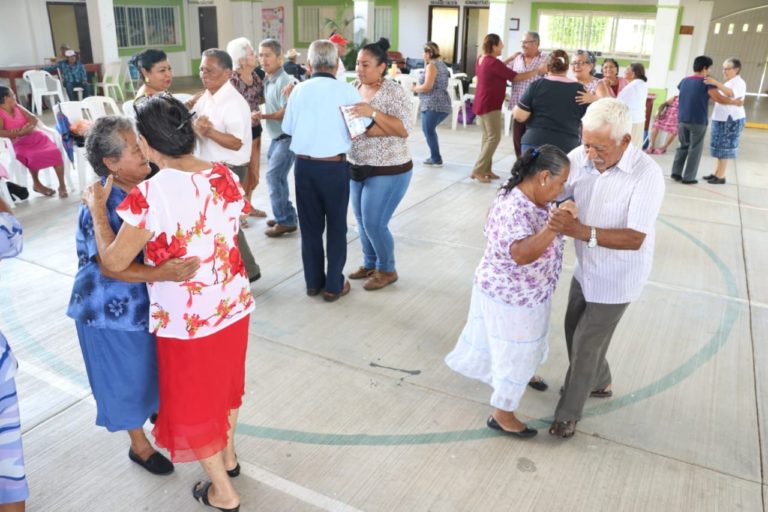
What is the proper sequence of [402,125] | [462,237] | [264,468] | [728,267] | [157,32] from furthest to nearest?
[157,32] → [462,237] → [728,267] → [402,125] → [264,468]

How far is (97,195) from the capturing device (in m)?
2.03

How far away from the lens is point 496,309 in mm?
2609

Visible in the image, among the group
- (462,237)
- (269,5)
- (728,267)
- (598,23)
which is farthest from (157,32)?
(728,267)

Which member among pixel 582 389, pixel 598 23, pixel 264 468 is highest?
pixel 598 23

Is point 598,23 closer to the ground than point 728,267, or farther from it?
farther from it

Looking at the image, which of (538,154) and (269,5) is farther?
(269,5)

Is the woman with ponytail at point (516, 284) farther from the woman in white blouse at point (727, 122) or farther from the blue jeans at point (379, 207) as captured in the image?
the woman in white blouse at point (727, 122)

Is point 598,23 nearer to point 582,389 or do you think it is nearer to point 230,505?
point 582,389

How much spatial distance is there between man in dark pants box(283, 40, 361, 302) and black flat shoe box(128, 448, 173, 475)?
1.79m

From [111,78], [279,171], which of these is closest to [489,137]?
[279,171]

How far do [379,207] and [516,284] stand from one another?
174cm

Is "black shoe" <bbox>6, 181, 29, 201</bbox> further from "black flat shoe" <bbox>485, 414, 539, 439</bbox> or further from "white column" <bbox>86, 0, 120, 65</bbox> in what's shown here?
"white column" <bbox>86, 0, 120, 65</bbox>

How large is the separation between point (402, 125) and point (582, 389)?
1.97 metres

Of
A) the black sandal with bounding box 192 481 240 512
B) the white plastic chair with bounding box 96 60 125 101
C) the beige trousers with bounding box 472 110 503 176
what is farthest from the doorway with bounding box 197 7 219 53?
the black sandal with bounding box 192 481 240 512
